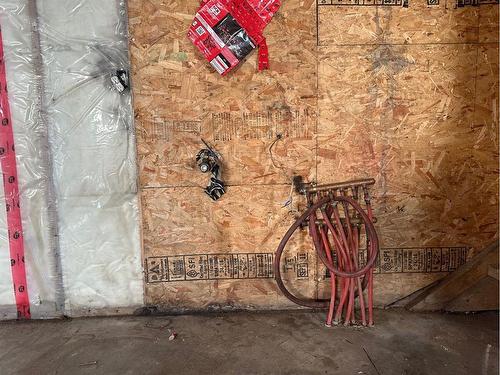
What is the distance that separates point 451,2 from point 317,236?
Answer: 5.05ft

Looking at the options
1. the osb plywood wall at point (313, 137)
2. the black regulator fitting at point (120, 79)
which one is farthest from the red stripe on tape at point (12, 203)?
the osb plywood wall at point (313, 137)

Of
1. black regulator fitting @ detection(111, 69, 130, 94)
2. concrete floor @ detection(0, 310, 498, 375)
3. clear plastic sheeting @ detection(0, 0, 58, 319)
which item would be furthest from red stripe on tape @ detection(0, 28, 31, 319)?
Result: black regulator fitting @ detection(111, 69, 130, 94)

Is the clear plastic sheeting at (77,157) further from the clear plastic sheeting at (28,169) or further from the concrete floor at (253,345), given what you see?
the concrete floor at (253,345)

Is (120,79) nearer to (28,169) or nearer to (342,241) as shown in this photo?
(28,169)

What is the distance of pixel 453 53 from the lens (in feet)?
7.65

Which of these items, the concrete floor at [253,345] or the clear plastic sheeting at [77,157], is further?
the clear plastic sheeting at [77,157]

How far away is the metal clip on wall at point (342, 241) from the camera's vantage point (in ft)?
7.44

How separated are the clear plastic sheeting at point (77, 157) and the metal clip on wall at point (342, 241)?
1023 mm

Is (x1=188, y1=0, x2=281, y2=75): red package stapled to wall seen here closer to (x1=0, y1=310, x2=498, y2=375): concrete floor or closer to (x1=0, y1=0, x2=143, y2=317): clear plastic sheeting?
(x1=0, y1=0, x2=143, y2=317): clear plastic sheeting

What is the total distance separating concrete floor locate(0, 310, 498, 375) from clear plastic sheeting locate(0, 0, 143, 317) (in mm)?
259

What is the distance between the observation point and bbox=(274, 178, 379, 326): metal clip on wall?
2.27m

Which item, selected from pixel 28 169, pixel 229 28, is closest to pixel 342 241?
pixel 229 28

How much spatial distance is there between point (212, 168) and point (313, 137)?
24.8 inches

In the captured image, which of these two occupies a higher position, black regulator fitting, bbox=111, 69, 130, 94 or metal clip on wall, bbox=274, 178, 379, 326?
black regulator fitting, bbox=111, 69, 130, 94
